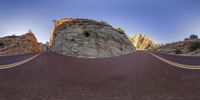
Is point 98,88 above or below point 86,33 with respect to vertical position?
below

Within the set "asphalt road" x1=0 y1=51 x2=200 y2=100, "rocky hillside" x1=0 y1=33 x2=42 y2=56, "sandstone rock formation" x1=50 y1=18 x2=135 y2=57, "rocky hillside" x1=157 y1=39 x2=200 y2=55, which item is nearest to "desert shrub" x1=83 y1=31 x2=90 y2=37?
"sandstone rock formation" x1=50 y1=18 x2=135 y2=57

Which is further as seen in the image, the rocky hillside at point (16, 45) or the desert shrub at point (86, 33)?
the desert shrub at point (86, 33)

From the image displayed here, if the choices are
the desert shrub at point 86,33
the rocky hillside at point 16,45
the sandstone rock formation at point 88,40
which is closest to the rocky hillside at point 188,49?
the sandstone rock formation at point 88,40

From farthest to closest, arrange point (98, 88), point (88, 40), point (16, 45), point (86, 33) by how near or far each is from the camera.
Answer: point (86, 33), point (88, 40), point (16, 45), point (98, 88)

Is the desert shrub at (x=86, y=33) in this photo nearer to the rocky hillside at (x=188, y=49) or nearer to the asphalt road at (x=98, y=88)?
the rocky hillside at (x=188, y=49)

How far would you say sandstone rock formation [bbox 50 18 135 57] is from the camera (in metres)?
46.3

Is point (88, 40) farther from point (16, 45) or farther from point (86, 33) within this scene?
point (16, 45)

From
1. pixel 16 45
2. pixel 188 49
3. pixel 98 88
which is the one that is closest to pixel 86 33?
pixel 16 45

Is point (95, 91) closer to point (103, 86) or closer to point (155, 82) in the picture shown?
point (103, 86)

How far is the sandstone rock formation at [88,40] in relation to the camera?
46344 millimetres

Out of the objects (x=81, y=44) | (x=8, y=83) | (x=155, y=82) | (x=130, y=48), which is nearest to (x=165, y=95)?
(x=155, y=82)

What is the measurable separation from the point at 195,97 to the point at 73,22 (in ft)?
172

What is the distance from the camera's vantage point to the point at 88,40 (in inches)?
1929

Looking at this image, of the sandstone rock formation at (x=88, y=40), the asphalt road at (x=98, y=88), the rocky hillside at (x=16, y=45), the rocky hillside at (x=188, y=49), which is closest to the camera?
the asphalt road at (x=98, y=88)
